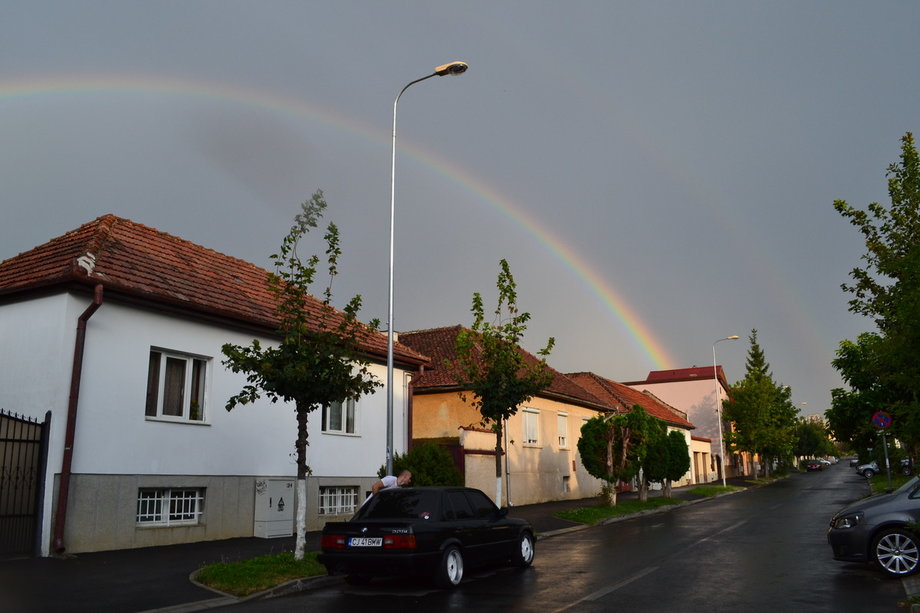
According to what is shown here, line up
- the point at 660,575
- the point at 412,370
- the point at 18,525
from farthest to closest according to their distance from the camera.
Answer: the point at 412,370
the point at 18,525
the point at 660,575

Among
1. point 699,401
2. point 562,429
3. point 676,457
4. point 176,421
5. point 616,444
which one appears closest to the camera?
point 176,421

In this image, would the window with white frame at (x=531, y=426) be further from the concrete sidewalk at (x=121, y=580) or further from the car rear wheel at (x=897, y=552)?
the car rear wheel at (x=897, y=552)

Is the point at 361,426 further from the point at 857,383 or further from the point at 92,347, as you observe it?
the point at 857,383

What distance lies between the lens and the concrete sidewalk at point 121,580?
8.86 meters

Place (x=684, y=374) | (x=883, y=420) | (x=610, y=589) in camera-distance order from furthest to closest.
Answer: (x=684, y=374) < (x=883, y=420) < (x=610, y=589)

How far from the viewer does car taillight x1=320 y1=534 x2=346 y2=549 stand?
1021cm

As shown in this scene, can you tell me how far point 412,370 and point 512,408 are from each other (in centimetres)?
434

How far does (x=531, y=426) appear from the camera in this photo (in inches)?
1233

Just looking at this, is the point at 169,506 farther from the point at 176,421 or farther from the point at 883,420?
the point at 883,420

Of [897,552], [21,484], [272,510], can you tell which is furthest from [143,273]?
[897,552]

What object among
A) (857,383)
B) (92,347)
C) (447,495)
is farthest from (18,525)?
(857,383)

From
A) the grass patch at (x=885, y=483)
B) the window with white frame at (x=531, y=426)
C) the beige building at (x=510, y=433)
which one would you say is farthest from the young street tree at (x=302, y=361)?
the grass patch at (x=885, y=483)

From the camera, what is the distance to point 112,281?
44.9 ft

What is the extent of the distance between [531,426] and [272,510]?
1653 cm
